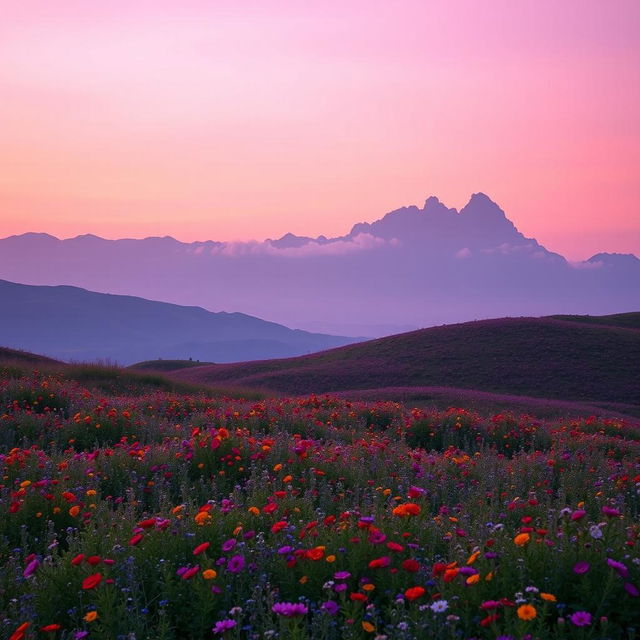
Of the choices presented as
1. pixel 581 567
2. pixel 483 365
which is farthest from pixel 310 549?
pixel 483 365

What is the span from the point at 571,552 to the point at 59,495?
182 inches

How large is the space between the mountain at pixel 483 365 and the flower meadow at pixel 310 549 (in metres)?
19.6

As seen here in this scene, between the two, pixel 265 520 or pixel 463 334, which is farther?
pixel 463 334

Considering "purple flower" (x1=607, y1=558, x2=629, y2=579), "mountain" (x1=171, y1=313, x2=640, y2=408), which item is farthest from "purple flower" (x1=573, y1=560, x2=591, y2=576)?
"mountain" (x1=171, y1=313, x2=640, y2=408)

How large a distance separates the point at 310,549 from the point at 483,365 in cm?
3344

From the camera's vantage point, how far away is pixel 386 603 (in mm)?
4312

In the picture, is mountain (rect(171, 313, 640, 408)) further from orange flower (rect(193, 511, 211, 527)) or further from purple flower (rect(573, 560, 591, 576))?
purple flower (rect(573, 560, 591, 576))

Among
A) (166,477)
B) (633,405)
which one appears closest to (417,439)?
(166,477)

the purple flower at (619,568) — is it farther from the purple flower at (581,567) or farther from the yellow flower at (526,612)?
the yellow flower at (526,612)

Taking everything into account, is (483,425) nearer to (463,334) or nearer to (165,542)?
(165,542)

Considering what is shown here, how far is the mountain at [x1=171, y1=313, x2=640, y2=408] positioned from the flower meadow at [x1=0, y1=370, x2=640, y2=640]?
19573 millimetres

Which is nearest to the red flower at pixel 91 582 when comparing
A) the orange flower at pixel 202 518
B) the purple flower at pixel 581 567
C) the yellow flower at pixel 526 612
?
the orange flower at pixel 202 518

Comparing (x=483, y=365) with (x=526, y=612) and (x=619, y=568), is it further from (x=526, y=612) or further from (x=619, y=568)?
(x=526, y=612)

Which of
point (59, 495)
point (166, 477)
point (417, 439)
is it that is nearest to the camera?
point (59, 495)
